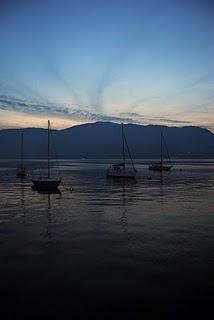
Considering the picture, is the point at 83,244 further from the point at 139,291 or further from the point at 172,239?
the point at 139,291

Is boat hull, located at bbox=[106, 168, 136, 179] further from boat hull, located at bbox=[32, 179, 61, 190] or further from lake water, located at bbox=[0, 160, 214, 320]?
lake water, located at bbox=[0, 160, 214, 320]

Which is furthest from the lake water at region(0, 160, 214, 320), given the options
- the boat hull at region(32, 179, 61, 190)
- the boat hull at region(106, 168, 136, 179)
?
the boat hull at region(106, 168, 136, 179)

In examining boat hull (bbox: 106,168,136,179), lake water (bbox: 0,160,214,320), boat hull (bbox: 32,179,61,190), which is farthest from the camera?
boat hull (bbox: 106,168,136,179)

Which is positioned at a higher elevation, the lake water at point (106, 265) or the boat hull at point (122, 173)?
the boat hull at point (122, 173)

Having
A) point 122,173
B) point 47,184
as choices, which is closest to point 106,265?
point 47,184

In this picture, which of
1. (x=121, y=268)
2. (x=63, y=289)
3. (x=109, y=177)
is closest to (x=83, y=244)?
(x=121, y=268)

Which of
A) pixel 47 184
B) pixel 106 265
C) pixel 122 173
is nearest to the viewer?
pixel 106 265

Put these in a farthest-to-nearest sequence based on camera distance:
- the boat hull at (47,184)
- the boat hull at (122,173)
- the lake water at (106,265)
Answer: the boat hull at (122,173) < the boat hull at (47,184) < the lake water at (106,265)

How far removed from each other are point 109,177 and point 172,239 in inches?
2443

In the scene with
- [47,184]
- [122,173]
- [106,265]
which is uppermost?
[122,173]

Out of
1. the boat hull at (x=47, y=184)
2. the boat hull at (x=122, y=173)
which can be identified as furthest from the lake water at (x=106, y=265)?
the boat hull at (x=122, y=173)

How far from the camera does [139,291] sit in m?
14.1

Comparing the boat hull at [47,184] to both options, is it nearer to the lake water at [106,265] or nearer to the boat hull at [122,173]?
the lake water at [106,265]

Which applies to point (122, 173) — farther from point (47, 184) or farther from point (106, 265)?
point (106, 265)
